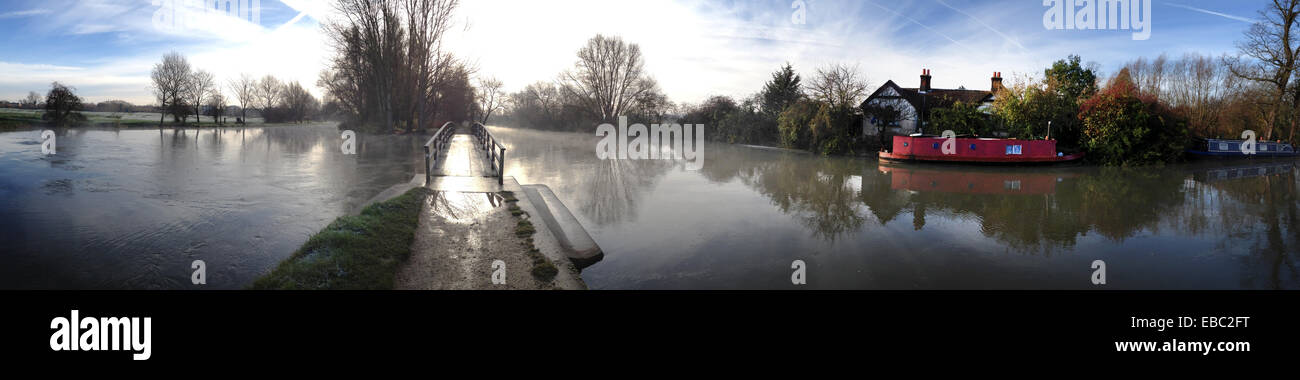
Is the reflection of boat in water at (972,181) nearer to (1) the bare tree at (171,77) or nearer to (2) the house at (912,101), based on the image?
(2) the house at (912,101)

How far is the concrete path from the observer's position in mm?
4578

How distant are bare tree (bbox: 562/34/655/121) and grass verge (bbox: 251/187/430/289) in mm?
40687

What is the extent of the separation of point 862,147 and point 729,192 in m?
17.3

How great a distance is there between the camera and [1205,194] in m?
11.9

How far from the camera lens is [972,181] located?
1410 centimetres

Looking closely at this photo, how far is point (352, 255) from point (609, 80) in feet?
143

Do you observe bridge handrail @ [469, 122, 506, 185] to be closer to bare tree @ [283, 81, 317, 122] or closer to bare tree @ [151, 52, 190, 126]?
bare tree @ [151, 52, 190, 126]

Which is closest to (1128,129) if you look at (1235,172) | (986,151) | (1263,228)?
(1235,172)

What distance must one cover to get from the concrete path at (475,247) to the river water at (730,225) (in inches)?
24.4

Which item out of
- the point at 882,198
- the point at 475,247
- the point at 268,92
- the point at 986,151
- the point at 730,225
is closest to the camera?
the point at 475,247

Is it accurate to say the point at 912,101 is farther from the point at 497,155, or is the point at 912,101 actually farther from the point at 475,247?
the point at 475,247

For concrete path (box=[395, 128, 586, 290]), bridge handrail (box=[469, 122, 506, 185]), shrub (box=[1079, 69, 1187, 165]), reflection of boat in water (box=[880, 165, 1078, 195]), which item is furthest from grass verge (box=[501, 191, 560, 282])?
shrub (box=[1079, 69, 1187, 165])
